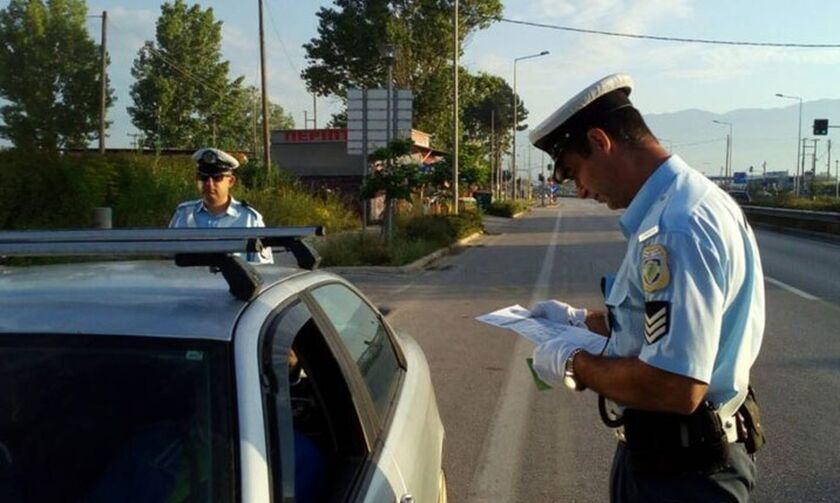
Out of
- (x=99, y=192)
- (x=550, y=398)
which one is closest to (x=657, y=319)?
(x=550, y=398)

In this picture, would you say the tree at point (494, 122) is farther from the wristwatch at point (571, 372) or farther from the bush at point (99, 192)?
the wristwatch at point (571, 372)

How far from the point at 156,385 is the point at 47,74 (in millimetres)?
50957

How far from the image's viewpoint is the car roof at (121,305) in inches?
74.4

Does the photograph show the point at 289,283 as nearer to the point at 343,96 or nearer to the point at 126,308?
the point at 126,308

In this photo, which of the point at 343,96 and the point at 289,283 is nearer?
the point at 289,283

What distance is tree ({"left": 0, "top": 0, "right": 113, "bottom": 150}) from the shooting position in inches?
1839

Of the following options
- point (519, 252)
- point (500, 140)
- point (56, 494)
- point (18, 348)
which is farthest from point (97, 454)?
point (500, 140)

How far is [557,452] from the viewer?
15.9 ft

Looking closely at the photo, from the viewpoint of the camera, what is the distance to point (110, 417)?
1.95 m

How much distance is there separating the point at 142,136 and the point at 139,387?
2134 inches

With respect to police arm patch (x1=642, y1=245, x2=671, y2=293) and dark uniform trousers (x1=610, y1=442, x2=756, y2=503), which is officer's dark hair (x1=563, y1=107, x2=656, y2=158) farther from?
dark uniform trousers (x1=610, y1=442, x2=756, y2=503)

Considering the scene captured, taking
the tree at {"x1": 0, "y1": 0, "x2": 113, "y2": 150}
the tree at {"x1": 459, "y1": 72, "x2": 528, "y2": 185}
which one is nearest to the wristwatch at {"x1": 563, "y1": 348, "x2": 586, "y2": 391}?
the tree at {"x1": 0, "y1": 0, "x2": 113, "y2": 150}

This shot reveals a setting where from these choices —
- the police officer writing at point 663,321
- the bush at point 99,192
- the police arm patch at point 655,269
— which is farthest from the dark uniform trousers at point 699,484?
the bush at point 99,192

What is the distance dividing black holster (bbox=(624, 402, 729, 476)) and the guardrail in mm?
24473
